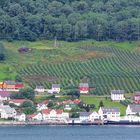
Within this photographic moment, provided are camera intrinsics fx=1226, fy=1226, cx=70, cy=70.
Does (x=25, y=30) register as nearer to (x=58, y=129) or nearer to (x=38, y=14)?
(x=38, y=14)

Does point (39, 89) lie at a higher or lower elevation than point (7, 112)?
higher

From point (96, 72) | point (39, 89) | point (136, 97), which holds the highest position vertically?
point (96, 72)

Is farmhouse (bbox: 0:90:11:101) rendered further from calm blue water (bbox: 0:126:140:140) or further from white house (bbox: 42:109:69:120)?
calm blue water (bbox: 0:126:140:140)

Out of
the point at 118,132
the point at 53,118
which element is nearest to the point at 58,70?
the point at 53,118

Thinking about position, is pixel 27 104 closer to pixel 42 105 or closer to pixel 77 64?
pixel 42 105

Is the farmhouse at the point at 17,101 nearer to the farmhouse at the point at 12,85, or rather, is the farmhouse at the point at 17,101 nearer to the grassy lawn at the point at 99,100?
the farmhouse at the point at 12,85

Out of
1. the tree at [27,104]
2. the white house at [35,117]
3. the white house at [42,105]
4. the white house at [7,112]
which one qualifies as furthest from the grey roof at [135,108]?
the white house at [7,112]

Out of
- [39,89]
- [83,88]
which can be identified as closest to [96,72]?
→ [83,88]
